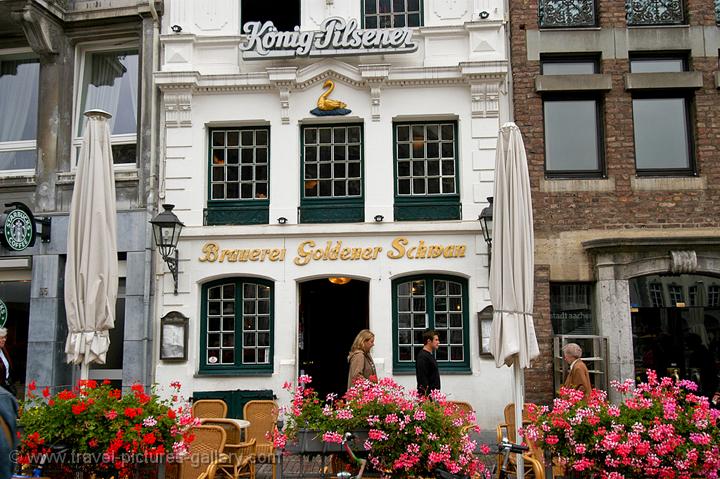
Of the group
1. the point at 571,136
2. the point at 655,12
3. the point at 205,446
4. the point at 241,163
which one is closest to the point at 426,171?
the point at 571,136

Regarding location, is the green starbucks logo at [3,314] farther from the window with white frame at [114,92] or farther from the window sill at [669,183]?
the window sill at [669,183]

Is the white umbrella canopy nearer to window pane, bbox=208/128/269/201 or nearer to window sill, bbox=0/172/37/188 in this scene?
window pane, bbox=208/128/269/201

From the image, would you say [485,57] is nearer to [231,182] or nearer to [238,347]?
[231,182]

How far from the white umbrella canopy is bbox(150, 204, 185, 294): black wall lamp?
271 centimetres

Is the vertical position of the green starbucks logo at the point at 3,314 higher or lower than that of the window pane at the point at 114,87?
lower

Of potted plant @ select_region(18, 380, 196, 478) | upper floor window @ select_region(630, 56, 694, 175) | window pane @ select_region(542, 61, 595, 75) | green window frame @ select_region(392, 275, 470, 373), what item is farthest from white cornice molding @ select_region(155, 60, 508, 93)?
potted plant @ select_region(18, 380, 196, 478)

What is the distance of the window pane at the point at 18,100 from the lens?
13.1 meters

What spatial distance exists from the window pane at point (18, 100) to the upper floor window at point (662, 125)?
→ 1049 centimetres

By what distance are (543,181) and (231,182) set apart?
5.16m

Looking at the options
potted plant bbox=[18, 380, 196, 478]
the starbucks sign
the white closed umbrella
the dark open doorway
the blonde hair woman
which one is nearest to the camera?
potted plant bbox=[18, 380, 196, 478]

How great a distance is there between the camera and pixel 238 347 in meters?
11.9

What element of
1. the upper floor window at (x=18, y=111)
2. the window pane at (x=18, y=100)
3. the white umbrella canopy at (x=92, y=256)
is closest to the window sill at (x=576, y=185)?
the white umbrella canopy at (x=92, y=256)

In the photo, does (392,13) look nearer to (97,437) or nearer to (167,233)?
(167,233)

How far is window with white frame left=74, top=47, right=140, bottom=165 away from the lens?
12.7 meters
